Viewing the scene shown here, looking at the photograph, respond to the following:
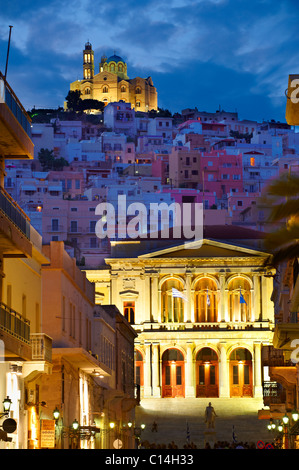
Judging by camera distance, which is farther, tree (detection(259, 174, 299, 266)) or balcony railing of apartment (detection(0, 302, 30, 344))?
balcony railing of apartment (detection(0, 302, 30, 344))

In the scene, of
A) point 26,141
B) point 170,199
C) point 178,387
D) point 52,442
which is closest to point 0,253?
point 26,141

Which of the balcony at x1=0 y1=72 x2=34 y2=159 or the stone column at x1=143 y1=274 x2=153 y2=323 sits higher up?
the stone column at x1=143 y1=274 x2=153 y2=323

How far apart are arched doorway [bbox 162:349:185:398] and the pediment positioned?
782 cm

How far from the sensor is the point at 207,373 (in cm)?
9338

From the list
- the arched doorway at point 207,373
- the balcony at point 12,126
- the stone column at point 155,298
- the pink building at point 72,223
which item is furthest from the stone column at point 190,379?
the balcony at point 12,126

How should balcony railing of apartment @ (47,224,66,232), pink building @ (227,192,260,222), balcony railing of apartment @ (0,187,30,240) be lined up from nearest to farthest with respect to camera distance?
balcony railing of apartment @ (0,187,30,240)
balcony railing of apartment @ (47,224,66,232)
pink building @ (227,192,260,222)

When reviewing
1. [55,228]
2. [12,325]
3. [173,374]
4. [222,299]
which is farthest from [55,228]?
[12,325]

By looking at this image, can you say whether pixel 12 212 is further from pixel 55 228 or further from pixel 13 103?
pixel 55 228

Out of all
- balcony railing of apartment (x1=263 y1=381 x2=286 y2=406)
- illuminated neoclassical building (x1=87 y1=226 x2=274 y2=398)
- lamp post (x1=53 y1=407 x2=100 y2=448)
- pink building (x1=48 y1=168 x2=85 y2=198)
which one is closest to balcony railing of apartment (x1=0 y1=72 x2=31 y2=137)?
lamp post (x1=53 y1=407 x2=100 y2=448)

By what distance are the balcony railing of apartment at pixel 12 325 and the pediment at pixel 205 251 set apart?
70306mm

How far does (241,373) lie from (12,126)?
71.8m

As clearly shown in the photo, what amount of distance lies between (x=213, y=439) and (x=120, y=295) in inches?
1060

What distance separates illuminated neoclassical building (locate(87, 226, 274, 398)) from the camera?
9262cm

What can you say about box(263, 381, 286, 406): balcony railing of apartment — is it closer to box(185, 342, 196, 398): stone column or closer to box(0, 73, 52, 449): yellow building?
box(0, 73, 52, 449): yellow building
